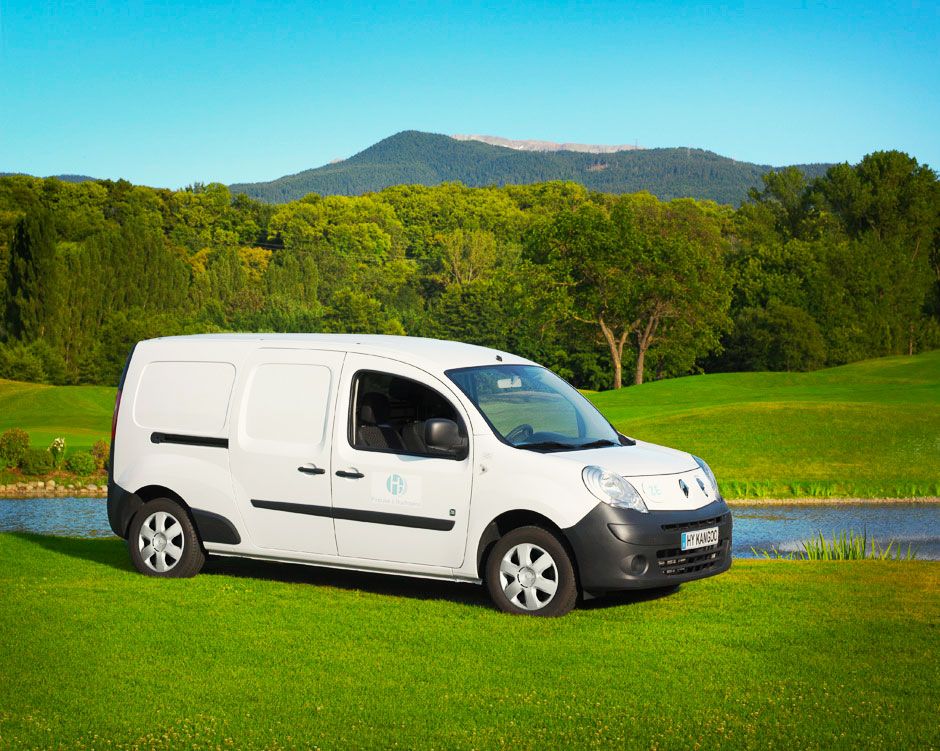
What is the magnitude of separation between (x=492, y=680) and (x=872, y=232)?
3704 inches

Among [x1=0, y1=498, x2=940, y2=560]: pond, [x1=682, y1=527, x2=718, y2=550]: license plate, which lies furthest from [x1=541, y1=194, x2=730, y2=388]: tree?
[x1=682, y1=527, x2=718, y2=550]: license plate

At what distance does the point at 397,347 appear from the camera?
387 inches

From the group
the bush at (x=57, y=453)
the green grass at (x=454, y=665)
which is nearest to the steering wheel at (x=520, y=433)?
the green grass at (x=454, y=665)

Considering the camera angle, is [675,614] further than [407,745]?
Yes

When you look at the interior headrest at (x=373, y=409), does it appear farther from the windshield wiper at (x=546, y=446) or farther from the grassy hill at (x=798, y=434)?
the grassy hill at (x=798, y=434)

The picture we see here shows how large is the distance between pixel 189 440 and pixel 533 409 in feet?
9.90

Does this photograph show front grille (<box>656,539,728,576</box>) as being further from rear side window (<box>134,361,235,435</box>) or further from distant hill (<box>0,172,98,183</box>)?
distant hill (<box>0,172,98,183</box>)

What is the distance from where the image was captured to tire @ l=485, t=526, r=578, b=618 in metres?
8.74

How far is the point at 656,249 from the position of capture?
233ft

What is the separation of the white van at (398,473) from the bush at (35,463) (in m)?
22.6

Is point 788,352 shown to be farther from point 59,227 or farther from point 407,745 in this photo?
point 407,745

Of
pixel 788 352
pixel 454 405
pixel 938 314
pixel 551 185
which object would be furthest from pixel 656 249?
pixel 551 185

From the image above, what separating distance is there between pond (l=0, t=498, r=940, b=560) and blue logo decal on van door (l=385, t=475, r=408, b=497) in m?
Answer: 9.92

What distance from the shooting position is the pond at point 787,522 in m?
19.4
